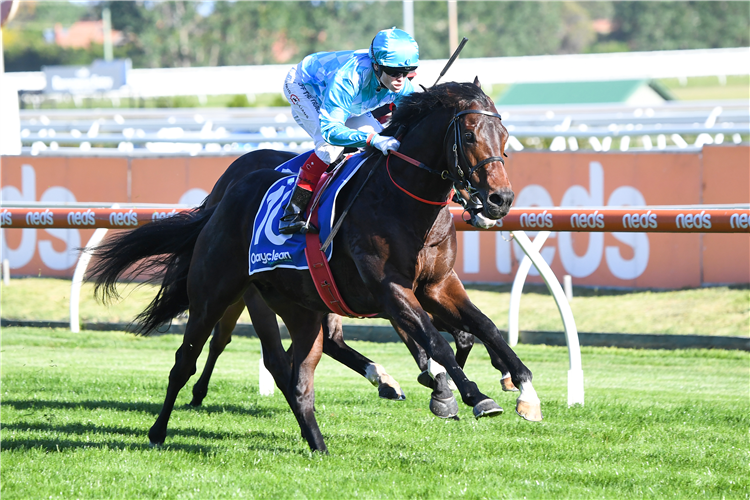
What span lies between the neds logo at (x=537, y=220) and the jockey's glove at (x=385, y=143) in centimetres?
143

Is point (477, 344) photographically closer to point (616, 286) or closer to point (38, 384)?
point (616, 286)

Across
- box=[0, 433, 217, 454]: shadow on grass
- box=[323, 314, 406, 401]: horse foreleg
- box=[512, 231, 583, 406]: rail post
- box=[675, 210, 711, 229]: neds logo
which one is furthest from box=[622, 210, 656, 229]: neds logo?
box=[0, 433, 217, 454]: shadow on grass

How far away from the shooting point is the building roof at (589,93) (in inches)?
1034

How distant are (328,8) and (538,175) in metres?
39.3

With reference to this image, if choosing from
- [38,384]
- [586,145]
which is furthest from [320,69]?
[586,145]

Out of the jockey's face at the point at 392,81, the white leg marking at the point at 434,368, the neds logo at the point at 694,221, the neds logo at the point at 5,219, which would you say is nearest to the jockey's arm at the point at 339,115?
the jockey's face at the point at 392,81

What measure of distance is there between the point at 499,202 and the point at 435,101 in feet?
2.15

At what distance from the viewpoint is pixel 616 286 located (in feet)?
33.8

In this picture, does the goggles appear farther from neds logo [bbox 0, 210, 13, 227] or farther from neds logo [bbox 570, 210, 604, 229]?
neds logo [bbox 0, 210, 13, 227]

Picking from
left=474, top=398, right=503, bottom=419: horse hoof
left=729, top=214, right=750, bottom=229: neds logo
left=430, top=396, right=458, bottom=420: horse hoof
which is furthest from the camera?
left=729, top=214, right=750, bottom=229: neds logo

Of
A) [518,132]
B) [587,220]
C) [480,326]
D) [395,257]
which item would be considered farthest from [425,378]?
[518,132]

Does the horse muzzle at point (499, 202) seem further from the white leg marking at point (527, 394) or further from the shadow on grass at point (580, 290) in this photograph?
the shadow on grass at point (580, 290)

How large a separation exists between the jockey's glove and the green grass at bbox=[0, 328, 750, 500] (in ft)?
4.70

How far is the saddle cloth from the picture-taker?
4391 millimetres
